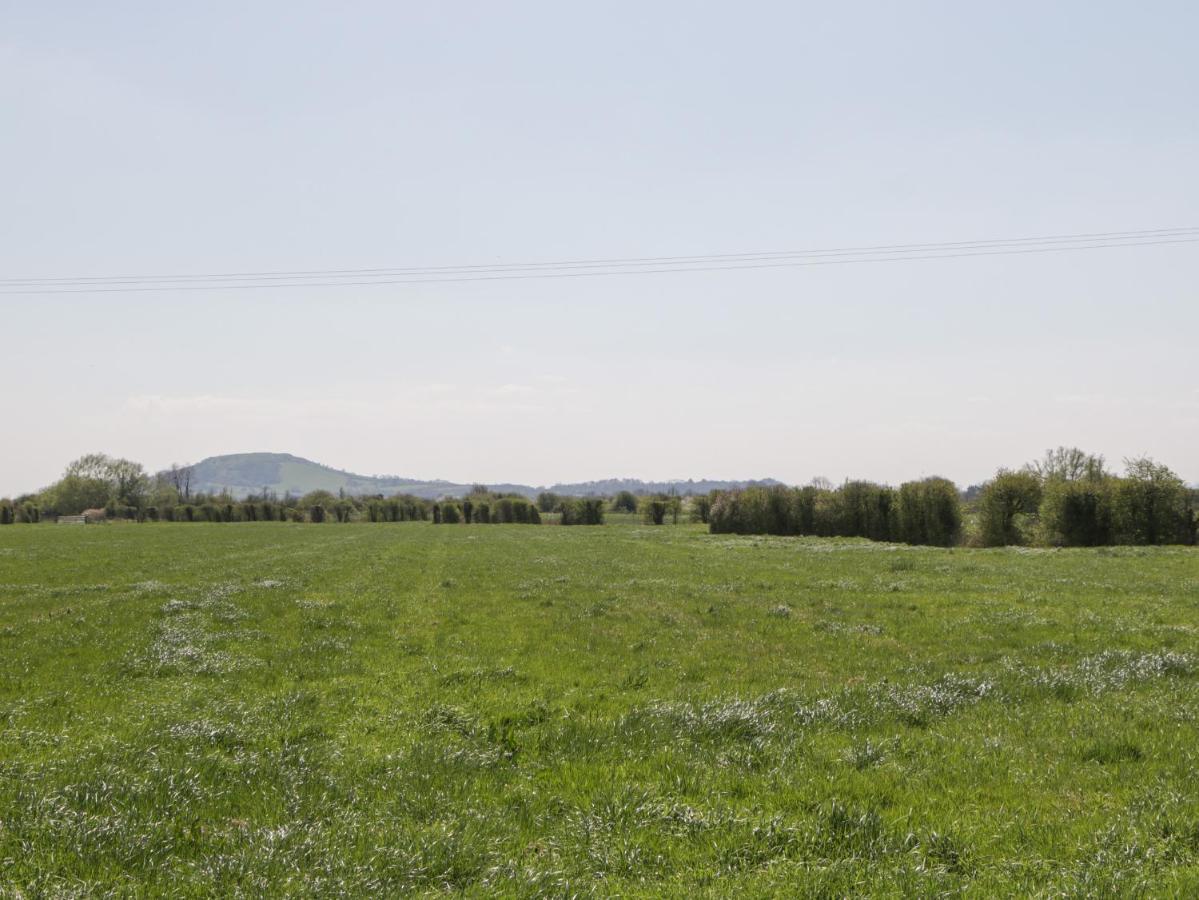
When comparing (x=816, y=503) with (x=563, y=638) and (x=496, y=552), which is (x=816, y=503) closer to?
(x=496, y=552)

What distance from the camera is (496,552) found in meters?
50.3

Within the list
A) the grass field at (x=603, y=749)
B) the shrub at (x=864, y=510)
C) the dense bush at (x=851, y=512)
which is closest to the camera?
the grass field at (x=603, y=749)

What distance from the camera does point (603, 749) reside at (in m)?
10.3

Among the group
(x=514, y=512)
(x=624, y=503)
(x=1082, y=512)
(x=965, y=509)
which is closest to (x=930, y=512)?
(x=965, y=509)

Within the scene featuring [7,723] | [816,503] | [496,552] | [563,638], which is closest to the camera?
[7,723]

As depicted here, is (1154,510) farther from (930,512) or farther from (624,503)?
(624,503)

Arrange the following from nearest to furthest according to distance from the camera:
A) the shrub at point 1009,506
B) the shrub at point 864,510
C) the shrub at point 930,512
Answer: the shrub at point 1009,506 < the shrub at point 930,512 < the shrub at point 864,510

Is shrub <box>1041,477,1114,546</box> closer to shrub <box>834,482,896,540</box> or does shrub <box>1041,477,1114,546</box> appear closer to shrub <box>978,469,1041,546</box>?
shrub <box>978,469,1041,546</box>

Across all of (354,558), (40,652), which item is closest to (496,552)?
(354,558)

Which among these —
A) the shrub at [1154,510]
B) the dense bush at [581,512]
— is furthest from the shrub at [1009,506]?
the dense bush at [581,512]

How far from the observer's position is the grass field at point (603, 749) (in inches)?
261

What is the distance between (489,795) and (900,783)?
16.9 feet

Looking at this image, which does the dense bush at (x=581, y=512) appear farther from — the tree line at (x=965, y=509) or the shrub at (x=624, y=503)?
the shrub at (x=624, y=503)


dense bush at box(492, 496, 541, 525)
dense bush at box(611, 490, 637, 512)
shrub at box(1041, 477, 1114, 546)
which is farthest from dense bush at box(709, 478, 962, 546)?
dense bush at box(611, 490, 637, 512)
